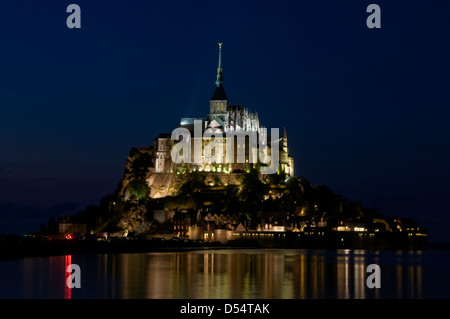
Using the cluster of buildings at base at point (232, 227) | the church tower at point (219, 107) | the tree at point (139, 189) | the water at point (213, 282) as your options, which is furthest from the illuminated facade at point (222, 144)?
the water at point (213, 282)

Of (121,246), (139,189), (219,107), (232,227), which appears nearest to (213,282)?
(121,246)

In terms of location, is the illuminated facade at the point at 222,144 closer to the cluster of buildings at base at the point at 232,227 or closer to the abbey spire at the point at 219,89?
the abbey spire at the point at 219,89

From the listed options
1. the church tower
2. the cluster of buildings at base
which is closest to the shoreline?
the cluster of buildings at base

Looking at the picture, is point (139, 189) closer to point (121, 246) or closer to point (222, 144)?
point (222, 144)

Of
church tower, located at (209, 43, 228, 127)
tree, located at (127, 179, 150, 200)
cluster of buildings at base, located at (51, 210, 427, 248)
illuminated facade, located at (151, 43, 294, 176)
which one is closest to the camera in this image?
cluster of buildings at base, located at (51, 210, 427, 248)

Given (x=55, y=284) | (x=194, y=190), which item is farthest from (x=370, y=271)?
(x=194, y=190)

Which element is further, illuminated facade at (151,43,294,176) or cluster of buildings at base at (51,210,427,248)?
illuminated facade at (151,43,294,176)

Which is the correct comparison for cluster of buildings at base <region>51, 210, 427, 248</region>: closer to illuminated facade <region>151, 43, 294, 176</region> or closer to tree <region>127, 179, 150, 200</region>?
tree <region>127, 179, 150, 200</region>

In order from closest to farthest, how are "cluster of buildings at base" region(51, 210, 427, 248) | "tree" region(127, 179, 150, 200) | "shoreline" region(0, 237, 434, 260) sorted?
"shoreline" region(0, 237, 434, 260) < "cluster of buildings at base" region(51, 210, 427, 248) < "tree" region(127, 179, 150, 200)

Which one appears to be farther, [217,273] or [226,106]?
[226,106]

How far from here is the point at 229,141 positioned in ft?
367
